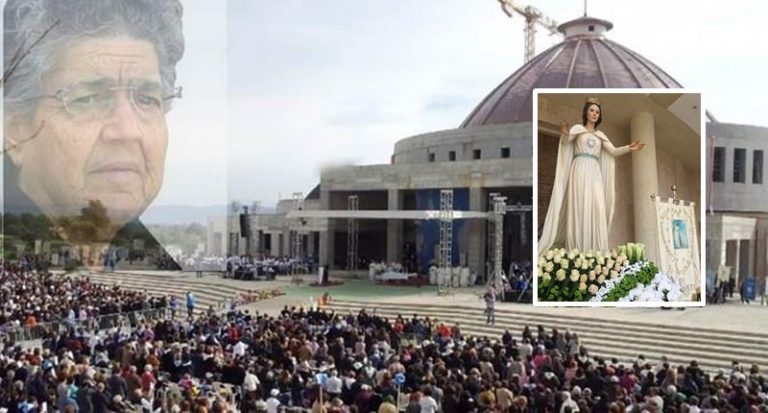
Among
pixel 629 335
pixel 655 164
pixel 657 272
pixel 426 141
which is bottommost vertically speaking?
pixel 629 335

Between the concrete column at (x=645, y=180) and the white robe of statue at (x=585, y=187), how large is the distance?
1.60 ft

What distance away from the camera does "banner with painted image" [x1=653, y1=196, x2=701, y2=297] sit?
58.6 feet

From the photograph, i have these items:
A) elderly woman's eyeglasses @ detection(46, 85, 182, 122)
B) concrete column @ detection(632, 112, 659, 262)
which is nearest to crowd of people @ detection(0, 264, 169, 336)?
elderly woman's eyeglasses @ detection(46, 85, 182, 122)

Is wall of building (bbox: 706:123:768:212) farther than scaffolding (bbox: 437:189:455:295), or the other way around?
wall of building (bbox: 706:123:768:212)

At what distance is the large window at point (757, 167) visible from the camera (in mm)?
35375

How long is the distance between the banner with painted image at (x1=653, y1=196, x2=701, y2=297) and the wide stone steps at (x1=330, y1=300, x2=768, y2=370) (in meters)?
1.19

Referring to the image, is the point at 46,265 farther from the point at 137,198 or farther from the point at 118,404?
the point at 118,404

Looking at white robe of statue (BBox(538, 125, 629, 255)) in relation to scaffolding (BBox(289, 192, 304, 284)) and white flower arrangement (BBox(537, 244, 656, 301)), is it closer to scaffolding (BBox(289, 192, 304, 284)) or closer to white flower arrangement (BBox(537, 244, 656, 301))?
white flower arrangement (BBox(537, 244, 656, 301))

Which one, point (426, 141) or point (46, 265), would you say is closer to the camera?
point (46, 265)

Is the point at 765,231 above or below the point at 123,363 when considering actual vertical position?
above

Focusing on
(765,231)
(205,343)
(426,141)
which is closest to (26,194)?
(426,141)

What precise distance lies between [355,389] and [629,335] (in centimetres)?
977

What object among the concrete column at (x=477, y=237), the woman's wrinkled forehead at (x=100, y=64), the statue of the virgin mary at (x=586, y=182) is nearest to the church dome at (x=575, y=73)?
the concrete column at (x=477, y=237)

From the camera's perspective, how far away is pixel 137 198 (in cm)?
3441
